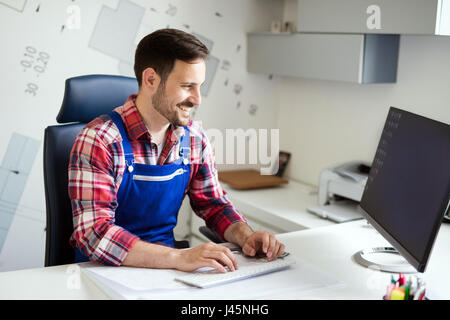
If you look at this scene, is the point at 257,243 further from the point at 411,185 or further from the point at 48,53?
the point at 48,53

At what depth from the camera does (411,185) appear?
1.41 m

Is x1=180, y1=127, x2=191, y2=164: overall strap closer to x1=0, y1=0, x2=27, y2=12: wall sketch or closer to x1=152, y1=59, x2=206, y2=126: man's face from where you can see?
x1=152, y1=59, x2=206, y2=126: man's face

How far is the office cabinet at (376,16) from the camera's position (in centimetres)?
193

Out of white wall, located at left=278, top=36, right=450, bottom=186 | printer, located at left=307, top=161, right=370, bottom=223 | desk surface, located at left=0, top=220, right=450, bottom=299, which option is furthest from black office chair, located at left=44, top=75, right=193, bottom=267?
white wall, located at left=278, top=36, right=450, bottom=186

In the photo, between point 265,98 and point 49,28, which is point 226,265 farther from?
point 265,98

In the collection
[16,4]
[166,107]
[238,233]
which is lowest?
[238,233]

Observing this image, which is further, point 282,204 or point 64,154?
point 282,204

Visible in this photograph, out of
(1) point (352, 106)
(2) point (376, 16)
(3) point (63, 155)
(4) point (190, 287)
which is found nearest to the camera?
(4) point (190, 287)

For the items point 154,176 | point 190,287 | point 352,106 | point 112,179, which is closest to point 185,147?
point 154,176

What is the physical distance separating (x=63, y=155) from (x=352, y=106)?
4.77 feet

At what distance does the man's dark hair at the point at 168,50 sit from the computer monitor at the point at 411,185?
0.60 meters

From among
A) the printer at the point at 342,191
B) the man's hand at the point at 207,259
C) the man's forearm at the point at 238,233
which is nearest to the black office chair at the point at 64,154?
the man's forearm at the point at 238,233

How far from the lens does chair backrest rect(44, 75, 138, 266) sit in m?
1.74
